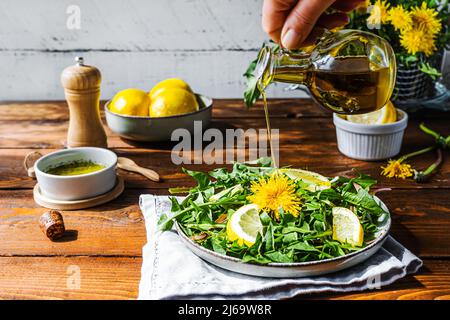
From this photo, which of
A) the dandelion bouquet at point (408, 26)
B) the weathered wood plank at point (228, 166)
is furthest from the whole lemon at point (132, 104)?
the dandelion bouquet at point (408, 26)

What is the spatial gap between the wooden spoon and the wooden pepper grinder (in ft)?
0.32

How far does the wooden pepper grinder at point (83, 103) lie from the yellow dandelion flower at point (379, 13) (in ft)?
2.67

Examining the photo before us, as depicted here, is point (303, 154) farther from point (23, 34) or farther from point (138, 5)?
point (23, 34)

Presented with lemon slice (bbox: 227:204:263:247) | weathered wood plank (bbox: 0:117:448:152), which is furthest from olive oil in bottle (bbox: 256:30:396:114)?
weathered wood plank (bbox: 0:117:448:152)

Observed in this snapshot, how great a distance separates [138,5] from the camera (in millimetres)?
2473

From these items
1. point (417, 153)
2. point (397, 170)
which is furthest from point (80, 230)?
point (417, 153)

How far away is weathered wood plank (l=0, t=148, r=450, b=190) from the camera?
1309 millimetres

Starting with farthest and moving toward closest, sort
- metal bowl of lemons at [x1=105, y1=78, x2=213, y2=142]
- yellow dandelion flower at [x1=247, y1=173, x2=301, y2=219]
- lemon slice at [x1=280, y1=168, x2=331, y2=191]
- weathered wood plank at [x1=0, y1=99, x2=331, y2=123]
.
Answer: weathered wood plank at [x1=0, y1=99, x2=331, y2=123]
metal bowl of lemons at [x1=105, y1=78, x2=213, y2=142]
lemon slice at [x1=280, y1=168, x2=331, y2=191]
yellow dandelion flower at [x1=247, y1=173, x2=301, y2=219]

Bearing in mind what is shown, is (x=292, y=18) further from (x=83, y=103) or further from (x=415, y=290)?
(x=83, y=103)

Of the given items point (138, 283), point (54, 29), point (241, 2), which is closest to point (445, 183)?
point (138, 283)

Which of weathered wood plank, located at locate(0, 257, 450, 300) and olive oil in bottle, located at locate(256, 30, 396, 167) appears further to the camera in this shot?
→ olive oil in bottle, located at locate(256, 30, 396, 167)

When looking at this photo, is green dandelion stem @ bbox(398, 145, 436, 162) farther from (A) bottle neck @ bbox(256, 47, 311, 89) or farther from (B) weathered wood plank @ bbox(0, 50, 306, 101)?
(B) weathered wood plank @ bbox(0, 50, 306, 101)

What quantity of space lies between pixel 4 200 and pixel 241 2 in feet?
5.27
